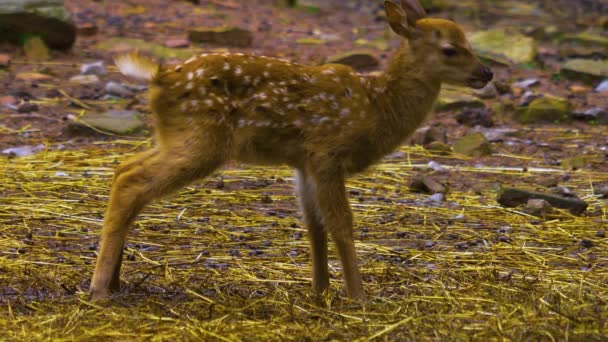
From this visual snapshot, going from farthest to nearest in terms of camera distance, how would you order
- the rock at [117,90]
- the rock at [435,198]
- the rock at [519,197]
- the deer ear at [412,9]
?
the rock at [117,90] → the rock at [435,198] → the rock at [519,197] → the deer ear at [412,9]

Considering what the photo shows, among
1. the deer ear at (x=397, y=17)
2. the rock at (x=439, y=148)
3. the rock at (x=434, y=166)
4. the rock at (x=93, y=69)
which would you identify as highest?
the deer ear at (x=397, y=17)

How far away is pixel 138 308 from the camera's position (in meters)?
4.76

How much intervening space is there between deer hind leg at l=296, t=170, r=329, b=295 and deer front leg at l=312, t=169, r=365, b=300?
7 centimetres

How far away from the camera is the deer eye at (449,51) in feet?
18.3

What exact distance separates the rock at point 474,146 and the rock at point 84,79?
3.99 metres

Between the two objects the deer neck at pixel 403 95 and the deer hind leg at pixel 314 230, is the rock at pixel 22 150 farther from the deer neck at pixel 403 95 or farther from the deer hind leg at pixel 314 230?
the deer neck at pixel 403 95

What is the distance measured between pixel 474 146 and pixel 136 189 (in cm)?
461

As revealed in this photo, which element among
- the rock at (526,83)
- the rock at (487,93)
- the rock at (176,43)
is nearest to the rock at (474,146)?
the rock at (487,93)

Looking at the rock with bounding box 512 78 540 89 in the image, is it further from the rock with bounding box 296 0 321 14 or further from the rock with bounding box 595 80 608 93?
the rock with bounding box 296 0 321 14

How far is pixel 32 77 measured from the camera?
1051 cm

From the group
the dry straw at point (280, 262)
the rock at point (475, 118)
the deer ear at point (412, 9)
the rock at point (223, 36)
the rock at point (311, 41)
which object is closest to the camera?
the dry straw at point (280, 262)

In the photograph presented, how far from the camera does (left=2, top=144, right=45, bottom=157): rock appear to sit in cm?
819

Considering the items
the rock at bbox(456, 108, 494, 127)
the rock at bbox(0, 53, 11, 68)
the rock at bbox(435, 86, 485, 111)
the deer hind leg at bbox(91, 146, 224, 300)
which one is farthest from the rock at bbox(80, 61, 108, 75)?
the deer hind leg at bbox(91, 146, 224, 300)

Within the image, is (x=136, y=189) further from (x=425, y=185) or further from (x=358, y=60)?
(x=358, y=60)
